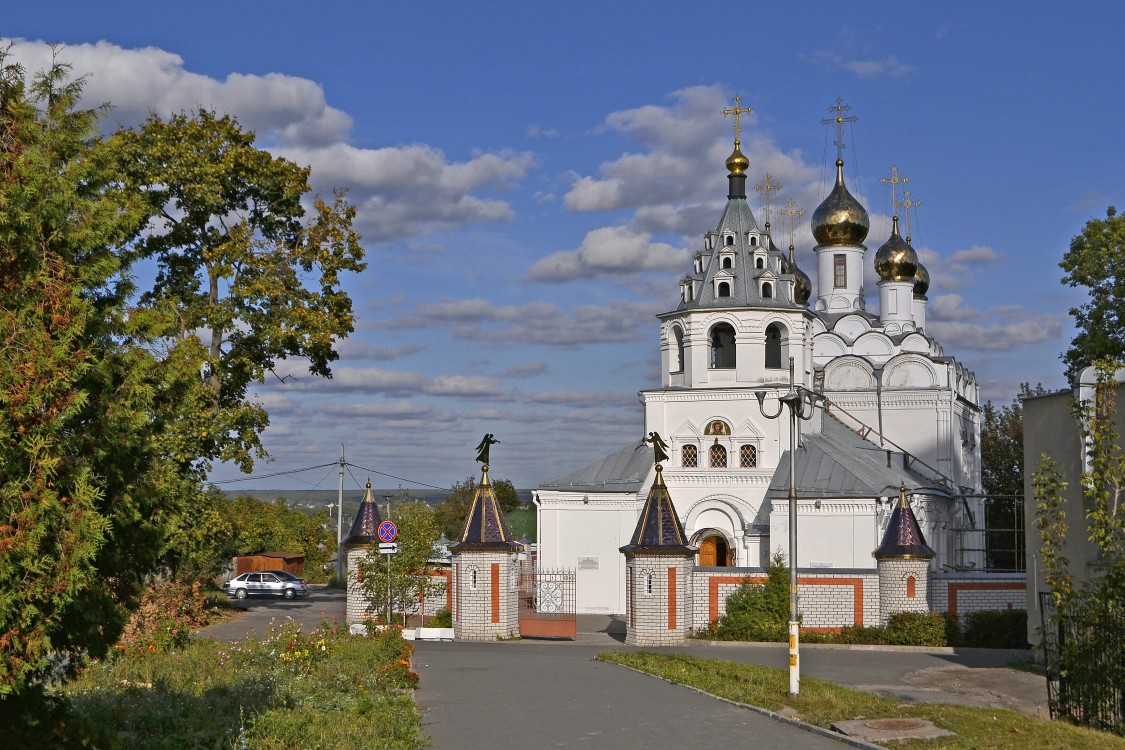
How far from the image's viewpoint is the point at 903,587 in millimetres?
23422

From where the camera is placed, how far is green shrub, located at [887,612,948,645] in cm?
2267

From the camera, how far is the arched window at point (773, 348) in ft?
112

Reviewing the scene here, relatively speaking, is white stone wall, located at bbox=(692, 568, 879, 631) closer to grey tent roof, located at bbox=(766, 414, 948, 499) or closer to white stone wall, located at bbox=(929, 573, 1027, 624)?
white stone wall, located at bbox=(929, 573, 1027, 624)

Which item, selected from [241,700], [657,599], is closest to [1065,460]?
[657,599]

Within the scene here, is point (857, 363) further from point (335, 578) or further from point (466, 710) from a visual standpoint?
point (466, 710)

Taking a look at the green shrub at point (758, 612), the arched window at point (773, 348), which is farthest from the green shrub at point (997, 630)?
the arched window at point (773, 348)

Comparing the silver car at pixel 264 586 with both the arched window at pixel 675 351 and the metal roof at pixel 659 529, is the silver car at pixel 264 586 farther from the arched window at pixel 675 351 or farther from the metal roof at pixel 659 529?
the metal roof at pixel 659 529

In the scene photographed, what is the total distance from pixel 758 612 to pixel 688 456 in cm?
1054

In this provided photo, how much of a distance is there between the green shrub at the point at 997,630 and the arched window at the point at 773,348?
40.4 feet

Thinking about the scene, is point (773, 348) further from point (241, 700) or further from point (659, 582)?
point (241, 700)

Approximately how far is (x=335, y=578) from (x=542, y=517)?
68.1ft

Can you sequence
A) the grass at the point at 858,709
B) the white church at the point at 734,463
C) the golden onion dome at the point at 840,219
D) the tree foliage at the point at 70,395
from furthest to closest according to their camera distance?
the golden onion dome at the point at 840,219 < the white church at the point at 734,463 < the grass at the point at 858,709 < the tree foliage at the point at 70,395

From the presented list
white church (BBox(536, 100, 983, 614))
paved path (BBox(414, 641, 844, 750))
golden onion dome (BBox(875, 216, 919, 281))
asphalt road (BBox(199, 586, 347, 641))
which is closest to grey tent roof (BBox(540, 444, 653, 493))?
white church (BBox(536, 100, 983, 614))

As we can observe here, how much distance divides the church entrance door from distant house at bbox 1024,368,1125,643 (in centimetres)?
1458
